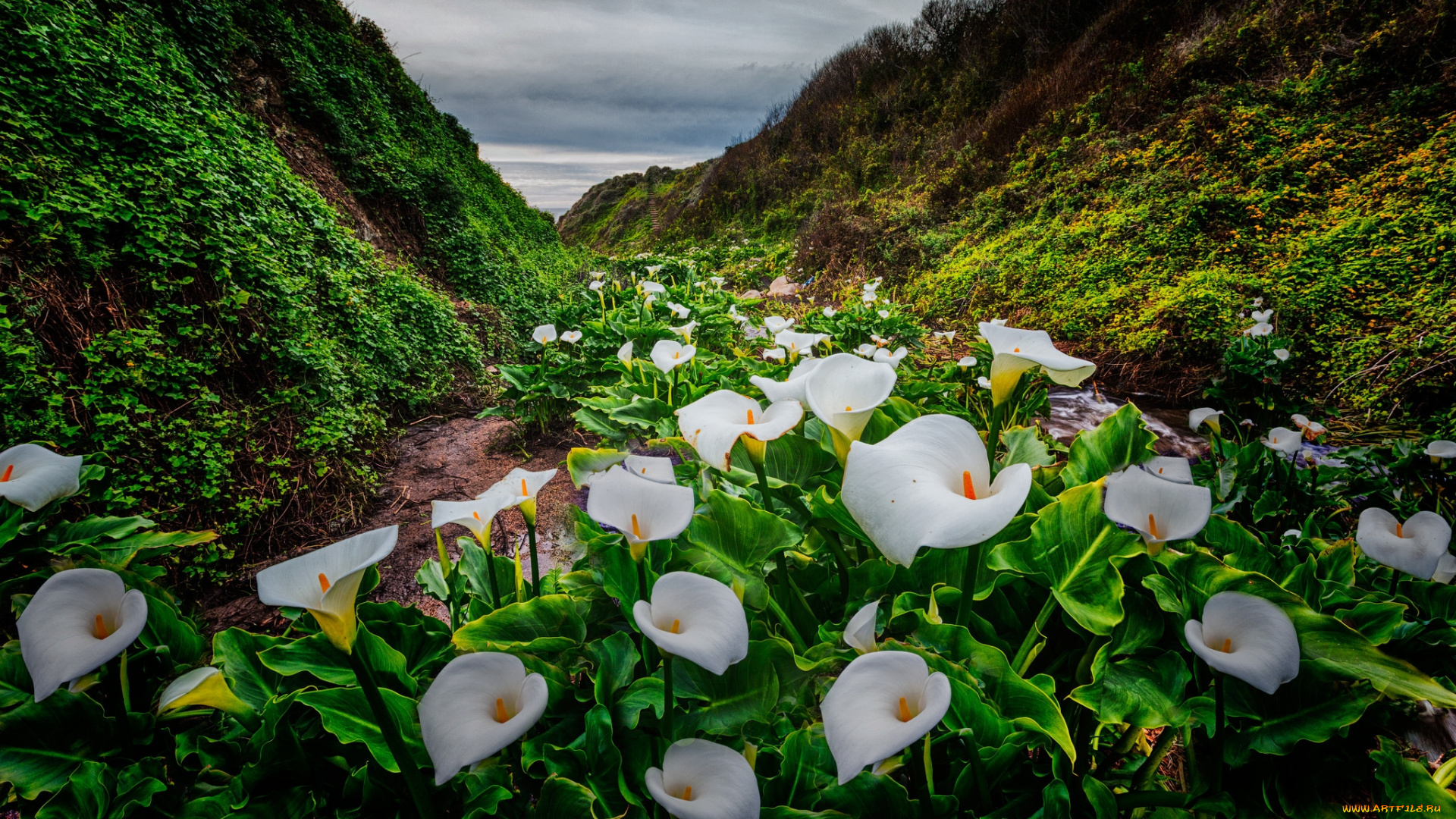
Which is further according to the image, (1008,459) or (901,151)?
(901,151)

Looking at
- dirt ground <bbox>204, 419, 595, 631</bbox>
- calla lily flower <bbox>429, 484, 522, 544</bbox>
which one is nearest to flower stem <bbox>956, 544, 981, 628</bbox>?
calla lily flower <bbox>429, 484, 522, 544</bbox>

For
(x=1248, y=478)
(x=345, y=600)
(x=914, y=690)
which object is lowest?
(x=1248, y=478)

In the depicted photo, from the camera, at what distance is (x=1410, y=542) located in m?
0.92

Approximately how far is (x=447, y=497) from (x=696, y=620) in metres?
2.75

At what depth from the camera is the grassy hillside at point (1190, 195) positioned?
3400 mm

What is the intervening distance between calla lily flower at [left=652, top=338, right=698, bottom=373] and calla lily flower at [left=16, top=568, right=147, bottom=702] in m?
1.14

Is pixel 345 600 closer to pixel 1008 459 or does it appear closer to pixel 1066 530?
pixel 1066 530

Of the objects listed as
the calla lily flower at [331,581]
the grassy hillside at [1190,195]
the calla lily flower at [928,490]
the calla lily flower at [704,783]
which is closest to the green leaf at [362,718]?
the calla lily flower at [331,581]

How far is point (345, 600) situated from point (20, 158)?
11.0 feet

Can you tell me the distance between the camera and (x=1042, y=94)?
8078 mm

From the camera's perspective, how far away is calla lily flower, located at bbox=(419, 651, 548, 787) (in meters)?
0.57

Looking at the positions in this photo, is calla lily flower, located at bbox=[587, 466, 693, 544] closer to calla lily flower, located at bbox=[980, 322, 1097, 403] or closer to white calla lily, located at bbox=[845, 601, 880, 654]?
white calla lily, located at bbox=[845, 601, 880, 654]

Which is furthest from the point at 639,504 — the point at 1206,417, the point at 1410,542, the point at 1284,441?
the point at 1284,441

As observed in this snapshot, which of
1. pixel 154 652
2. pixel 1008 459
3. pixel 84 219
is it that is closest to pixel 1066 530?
pixel 1008 459
